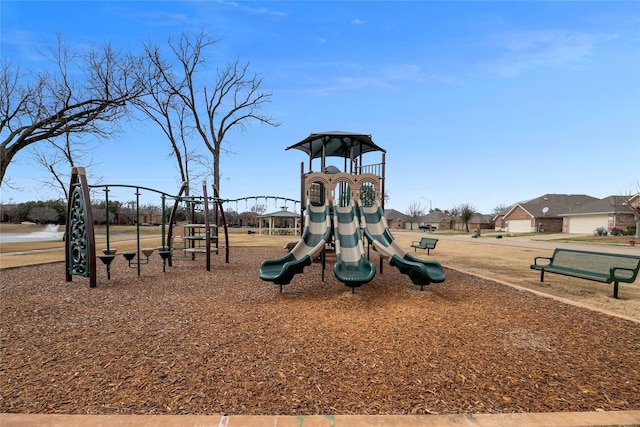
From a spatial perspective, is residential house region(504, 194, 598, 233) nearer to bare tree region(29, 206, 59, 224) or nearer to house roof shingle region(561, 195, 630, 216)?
house roof shingle region(561, 195, 630, 216)

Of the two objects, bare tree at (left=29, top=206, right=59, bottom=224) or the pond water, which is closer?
the pond water

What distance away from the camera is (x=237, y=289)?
689 cm

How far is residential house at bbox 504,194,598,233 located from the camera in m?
47.7

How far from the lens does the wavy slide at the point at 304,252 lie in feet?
20.3

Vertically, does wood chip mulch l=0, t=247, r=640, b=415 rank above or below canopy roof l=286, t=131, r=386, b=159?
below

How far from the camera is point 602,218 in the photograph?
37.6 metres

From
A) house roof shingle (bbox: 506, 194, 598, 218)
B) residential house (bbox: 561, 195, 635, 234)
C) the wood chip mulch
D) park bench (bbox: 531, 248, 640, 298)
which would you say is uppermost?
house roof shingle (bbox: 506, 194, 598, 218)

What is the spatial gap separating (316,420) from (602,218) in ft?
161

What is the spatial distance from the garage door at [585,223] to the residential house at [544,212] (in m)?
2.49

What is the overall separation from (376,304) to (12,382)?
469 centimetres

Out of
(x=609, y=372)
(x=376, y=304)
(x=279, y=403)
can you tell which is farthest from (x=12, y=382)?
(x=609, y=372)

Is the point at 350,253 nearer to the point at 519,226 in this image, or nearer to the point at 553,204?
the point at 519,226

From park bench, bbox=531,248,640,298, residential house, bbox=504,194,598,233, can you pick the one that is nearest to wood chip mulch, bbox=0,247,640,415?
park bench, bbox=531,248,640,298

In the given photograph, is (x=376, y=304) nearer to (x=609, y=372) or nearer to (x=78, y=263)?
(x=609, y=372)
